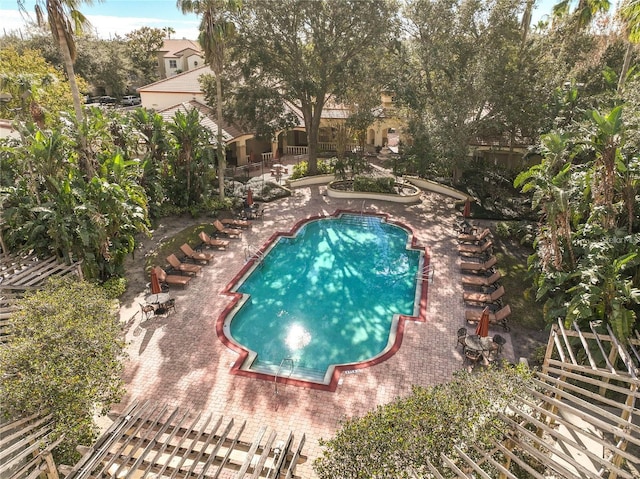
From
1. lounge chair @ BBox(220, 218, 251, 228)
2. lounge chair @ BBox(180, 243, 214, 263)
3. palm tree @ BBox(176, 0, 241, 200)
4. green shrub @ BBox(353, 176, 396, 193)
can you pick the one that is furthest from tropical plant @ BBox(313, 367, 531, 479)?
green shrub @ BBox(353, 176, 396, 193)

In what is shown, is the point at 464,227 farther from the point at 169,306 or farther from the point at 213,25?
the point at 213,25

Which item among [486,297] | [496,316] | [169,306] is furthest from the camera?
[486,297]

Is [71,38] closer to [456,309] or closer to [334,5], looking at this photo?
[334,5]

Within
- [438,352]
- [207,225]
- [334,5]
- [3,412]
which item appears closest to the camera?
[3,412]

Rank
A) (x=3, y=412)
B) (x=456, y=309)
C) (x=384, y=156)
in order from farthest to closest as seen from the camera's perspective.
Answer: (x=384, y=156)
(x=456, y=309)
(x=3, y=412)

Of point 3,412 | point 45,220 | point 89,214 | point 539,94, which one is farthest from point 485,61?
point 3,412

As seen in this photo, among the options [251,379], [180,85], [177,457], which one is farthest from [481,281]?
[180,85]
